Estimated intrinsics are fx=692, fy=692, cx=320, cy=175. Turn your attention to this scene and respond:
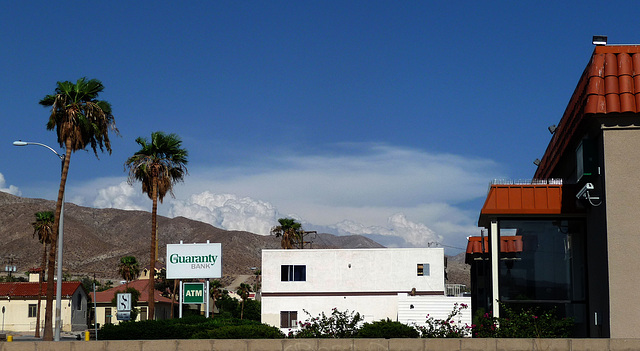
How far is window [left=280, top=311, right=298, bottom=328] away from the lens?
55062 millimetres

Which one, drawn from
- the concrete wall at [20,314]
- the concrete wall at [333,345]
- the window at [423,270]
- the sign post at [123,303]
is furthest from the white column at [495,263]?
the concrete wall at [20,314]

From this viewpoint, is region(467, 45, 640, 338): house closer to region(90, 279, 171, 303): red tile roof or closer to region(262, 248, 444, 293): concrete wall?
region(262, 248, 444, 293): concrete wall

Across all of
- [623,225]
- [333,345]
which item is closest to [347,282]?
[623,225]

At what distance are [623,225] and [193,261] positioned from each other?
44.6 meters

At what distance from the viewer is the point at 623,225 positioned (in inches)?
841

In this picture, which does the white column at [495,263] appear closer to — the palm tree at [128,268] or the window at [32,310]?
the window at [32,310]

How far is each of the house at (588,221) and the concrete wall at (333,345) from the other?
5975 millimetres

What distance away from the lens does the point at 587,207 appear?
24.3m

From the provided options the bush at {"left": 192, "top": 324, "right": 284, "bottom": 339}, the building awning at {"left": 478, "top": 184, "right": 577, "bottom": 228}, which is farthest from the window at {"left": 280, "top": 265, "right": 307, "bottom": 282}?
the bush at {"left": 192, "top": 324, "right": 284, "bottom": 339}

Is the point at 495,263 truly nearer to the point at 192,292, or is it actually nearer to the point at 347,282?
the point at 347,282

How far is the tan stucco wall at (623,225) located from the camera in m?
21.0

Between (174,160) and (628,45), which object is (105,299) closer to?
(174,160)

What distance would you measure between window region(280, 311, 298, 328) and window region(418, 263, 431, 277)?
421 inches

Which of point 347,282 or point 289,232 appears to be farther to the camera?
point 289,232
